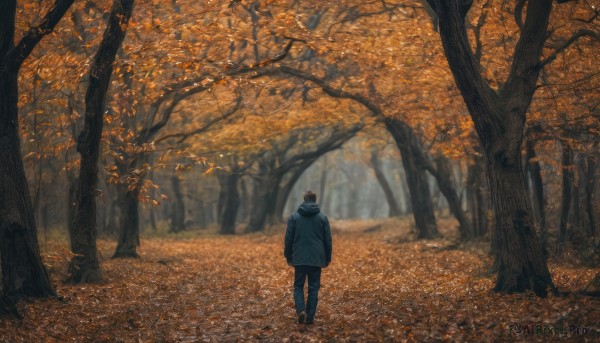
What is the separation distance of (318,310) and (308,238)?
2.06m

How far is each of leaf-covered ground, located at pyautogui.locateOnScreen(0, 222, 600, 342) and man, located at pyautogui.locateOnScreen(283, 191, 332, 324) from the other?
1.26 feet

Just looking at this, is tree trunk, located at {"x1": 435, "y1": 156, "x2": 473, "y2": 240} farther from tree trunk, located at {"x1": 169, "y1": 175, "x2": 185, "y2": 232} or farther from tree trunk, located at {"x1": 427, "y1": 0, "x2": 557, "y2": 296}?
tree trunk, located at {"x1": 169, "y1": 175, "x2": 185, "y2": 232}

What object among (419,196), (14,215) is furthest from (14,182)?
(419,196)

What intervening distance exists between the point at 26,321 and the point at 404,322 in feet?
19.0

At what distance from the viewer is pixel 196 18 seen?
17.6m

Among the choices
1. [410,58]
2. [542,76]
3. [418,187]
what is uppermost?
[410,58]

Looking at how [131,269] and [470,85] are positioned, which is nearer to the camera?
[470,85]

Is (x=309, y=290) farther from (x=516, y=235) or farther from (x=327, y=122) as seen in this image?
(x=327, y=122)

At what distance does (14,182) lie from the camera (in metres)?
11.6

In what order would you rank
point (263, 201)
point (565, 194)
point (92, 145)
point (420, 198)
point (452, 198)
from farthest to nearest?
point (263, 201) < point (420, 198) < point (452, 198) < point (565, 194) < point (92, 145)

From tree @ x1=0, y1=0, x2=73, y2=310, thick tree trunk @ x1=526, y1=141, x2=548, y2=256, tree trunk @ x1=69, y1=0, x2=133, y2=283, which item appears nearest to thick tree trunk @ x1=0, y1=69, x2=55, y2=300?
tree @ x1=0, y1=0, x2=73, y2=310

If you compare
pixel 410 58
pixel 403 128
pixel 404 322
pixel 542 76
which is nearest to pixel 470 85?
pixel 404 322

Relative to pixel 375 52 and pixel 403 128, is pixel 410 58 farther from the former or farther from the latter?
pixel 403 128

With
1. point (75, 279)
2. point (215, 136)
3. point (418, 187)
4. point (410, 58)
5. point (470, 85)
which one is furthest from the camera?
point (418, 187)
